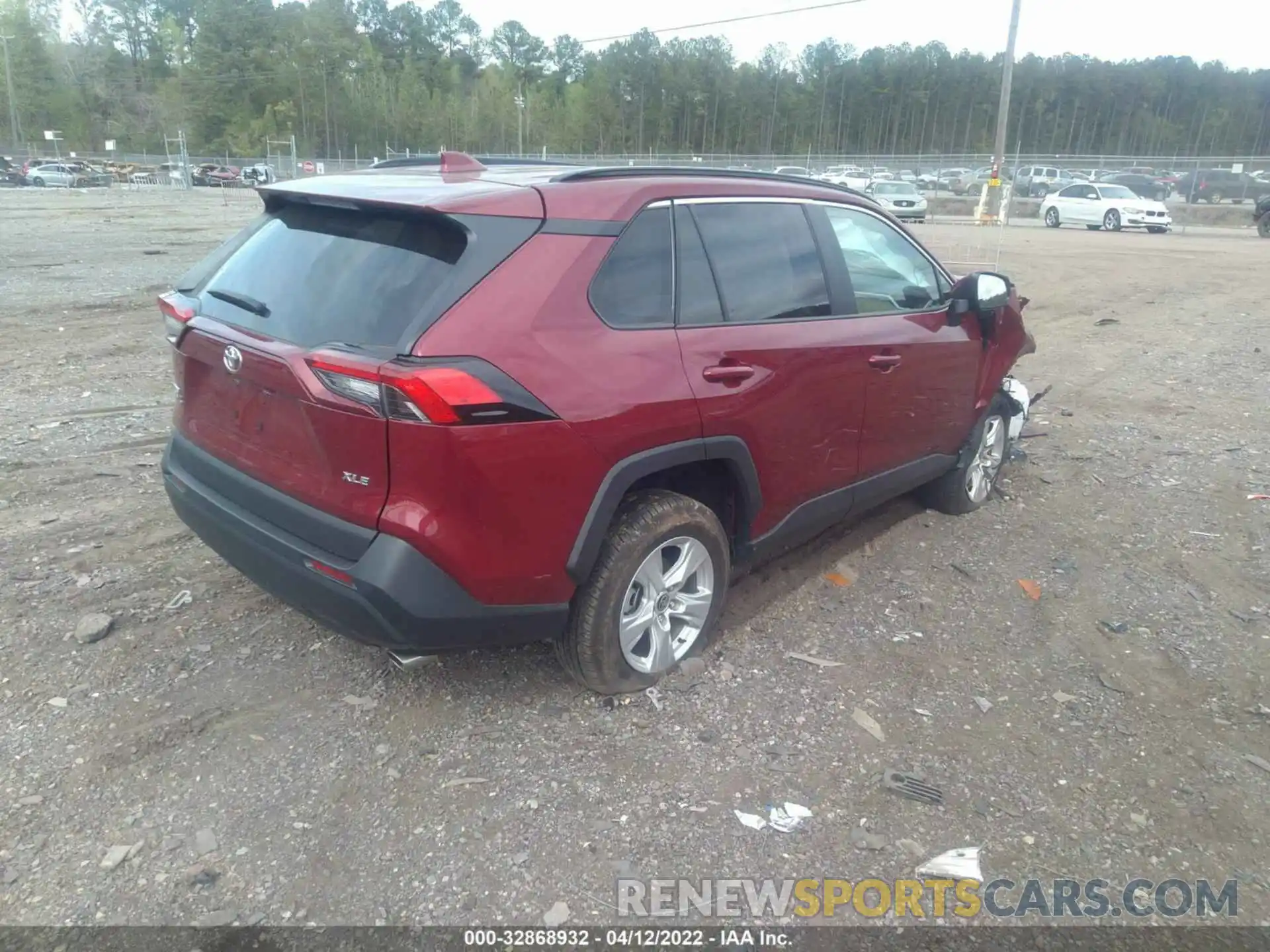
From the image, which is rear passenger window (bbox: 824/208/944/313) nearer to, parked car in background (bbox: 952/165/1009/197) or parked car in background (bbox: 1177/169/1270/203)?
parked car in background (bbox: 1177/169/1270/203)

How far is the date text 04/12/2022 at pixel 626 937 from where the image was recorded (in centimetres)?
237

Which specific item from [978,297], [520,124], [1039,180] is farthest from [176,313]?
[520,124]

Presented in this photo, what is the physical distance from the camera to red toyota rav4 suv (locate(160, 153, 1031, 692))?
2.64 metres

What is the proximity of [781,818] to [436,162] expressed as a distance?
281 centimetres

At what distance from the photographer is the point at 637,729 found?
3.20 m

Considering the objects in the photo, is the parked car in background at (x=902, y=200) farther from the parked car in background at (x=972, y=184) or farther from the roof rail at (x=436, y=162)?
the roof rail at (x=436, y=162)

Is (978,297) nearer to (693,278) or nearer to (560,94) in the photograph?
(693,278)

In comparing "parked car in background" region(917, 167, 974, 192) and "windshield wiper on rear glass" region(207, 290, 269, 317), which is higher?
"parked car in background" region(917, 167, 974, 192)

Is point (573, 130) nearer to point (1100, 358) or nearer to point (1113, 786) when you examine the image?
point (1100, 358)

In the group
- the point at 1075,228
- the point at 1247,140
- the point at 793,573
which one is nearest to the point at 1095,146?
the point at 1247,140

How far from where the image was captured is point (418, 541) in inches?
104

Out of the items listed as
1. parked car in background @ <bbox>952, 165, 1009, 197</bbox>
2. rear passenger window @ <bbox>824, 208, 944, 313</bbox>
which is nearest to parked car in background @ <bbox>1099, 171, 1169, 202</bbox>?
parked car in background @ <bbox>952, 165, 1009, 197</bbox>

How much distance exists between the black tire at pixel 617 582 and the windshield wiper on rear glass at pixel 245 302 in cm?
134

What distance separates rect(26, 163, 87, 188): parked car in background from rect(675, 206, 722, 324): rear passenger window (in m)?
57.4
